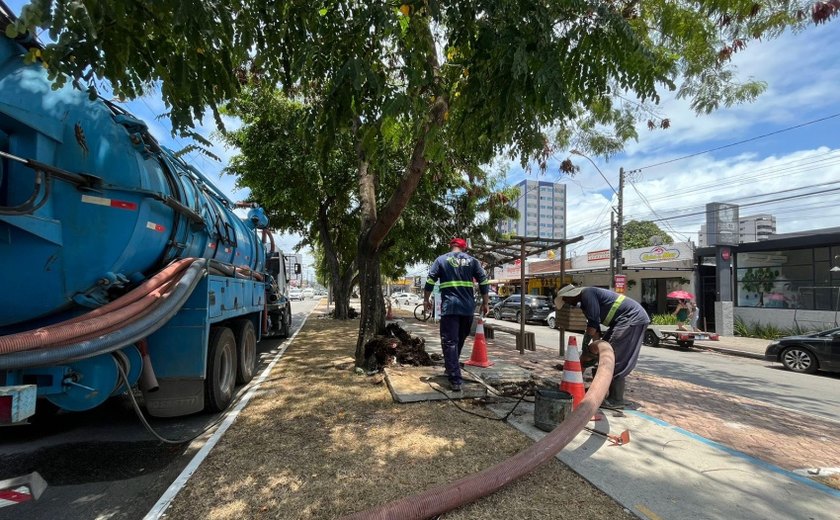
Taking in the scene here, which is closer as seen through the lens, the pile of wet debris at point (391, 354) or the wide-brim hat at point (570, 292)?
the wide-brim hat at point (570, 292)

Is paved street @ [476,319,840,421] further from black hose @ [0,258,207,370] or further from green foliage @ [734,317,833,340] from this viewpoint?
black hose @ [0,258,207,370]

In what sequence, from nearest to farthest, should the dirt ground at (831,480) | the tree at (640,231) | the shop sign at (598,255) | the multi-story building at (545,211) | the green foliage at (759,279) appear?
the dirt ground at (831,480) < the green foliage at (759,279) < the multi-story building at (545,211) < the shop sign at (598,255) < the tree at (640,231)

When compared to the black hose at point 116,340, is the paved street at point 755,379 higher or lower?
lower

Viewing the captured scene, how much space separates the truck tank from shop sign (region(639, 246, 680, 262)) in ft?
78.1

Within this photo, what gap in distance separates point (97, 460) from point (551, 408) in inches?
162

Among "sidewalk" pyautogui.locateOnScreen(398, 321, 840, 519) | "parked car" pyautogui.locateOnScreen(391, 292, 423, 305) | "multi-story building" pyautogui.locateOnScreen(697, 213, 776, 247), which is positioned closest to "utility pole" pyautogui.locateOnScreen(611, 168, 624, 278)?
"multi-story building" pyautogui.locateOnScreen(697, 213, 776, 247)

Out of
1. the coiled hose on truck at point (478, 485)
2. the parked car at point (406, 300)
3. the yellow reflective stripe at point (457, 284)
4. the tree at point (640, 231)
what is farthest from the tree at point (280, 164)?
the tree at point (640, 231)

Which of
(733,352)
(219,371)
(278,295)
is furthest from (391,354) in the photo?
(733,352)

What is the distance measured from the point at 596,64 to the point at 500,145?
140cm

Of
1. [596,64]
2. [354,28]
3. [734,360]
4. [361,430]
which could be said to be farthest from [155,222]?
[734,360]

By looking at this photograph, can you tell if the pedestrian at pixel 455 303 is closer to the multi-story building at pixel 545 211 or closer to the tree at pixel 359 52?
the tree at pixel 359 52

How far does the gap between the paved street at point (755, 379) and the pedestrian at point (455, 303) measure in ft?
15.9

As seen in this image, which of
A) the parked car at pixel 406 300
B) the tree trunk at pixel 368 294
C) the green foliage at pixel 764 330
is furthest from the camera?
the parked car at pixel 406 300

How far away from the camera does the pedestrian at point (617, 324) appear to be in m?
5.13
